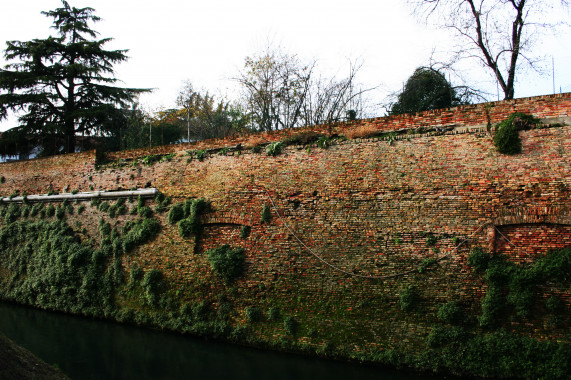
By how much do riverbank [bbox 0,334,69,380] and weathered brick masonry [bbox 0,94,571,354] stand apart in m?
3.51

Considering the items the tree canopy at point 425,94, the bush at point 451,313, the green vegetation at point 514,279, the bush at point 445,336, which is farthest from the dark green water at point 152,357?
the tree canopy at point 425,94

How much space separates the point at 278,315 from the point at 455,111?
5243 mm

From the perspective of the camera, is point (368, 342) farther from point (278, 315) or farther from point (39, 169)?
point (39, 169)

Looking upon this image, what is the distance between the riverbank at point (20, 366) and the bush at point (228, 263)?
352 centimetres

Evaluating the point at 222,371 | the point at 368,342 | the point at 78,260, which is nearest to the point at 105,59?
the point at 78,260

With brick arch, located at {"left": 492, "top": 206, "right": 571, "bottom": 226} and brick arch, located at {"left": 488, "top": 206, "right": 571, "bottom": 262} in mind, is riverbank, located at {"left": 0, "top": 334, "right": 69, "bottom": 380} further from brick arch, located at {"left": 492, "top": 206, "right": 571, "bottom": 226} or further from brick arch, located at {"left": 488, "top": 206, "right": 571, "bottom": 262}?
brick arch, located at {"left": 492, "top": 206, "right": 571, "bottom": 226}

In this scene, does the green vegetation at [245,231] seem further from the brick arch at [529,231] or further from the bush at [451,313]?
the brick arch at [529,231]

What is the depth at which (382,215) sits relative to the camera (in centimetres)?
732

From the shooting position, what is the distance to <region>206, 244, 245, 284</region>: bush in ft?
27.7

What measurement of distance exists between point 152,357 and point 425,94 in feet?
33.8

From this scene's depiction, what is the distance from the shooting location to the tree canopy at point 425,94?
11.5 metres

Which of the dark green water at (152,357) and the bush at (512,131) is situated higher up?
the bush at (512,131)

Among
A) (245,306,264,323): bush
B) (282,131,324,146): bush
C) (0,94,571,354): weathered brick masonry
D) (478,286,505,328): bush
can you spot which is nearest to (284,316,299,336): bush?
(0,94,571,354): weathered brick masonry

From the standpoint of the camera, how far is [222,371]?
285 inches
